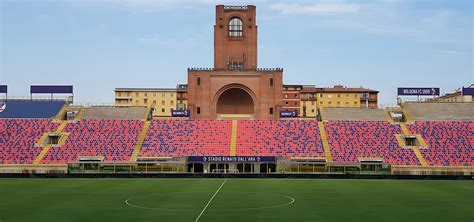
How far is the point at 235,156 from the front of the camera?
3034 inches

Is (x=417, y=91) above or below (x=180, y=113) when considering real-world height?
above

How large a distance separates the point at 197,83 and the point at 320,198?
57.6 m

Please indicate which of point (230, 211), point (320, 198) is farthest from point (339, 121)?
point (230, 211)

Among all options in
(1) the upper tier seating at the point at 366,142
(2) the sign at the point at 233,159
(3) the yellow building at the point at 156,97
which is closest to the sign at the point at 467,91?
(1) the upper tier seating at the point at 366,142

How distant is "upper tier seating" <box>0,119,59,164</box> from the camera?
261 ft

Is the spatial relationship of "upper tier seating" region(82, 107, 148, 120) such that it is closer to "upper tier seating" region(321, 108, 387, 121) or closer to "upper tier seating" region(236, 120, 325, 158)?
"upper tier seating" region(236, 120, 325, 158)

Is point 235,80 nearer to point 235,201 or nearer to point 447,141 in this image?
point 447,141

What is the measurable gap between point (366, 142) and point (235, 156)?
68.6 feet

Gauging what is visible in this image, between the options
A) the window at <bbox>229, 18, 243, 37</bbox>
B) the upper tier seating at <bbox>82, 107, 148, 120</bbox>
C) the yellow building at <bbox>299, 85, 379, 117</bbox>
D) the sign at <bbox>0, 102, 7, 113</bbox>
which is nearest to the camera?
the upper tier seating at <bbox>82, 107, 148, 120</bbox>

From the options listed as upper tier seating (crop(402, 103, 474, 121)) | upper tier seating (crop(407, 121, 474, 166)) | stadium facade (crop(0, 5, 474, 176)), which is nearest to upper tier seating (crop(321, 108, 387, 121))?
stadium facade (crop(0, 5, 474, 176))

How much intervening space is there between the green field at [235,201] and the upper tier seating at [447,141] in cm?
1780

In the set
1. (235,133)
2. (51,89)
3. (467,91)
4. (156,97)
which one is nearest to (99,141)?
(235,133)

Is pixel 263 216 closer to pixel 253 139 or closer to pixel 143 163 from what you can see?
pixel 143 163

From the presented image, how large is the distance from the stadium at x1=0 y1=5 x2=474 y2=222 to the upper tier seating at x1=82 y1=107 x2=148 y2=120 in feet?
0.86
